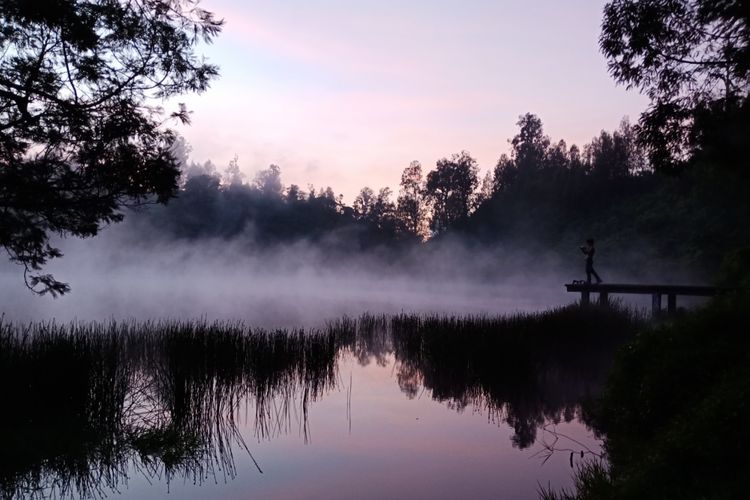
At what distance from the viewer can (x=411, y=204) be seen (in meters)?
86.0

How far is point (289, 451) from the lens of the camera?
6836 millimetres

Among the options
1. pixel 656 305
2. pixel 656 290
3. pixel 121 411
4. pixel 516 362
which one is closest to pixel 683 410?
pixel 516 362

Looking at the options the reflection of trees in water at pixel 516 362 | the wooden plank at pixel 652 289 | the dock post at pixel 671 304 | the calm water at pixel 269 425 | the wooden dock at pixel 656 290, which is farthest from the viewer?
the dock post at pixel 671 304

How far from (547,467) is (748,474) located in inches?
125

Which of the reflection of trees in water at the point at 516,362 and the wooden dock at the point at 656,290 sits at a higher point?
the wooden dock at the point at 656,290

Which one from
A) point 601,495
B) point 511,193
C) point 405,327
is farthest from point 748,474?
point 511,193

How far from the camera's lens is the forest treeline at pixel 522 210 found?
44094 mm

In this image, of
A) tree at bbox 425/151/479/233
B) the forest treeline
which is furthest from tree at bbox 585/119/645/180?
tree at bbox 425/151/479/233

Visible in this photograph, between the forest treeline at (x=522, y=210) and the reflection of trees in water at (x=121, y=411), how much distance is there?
35.8 m

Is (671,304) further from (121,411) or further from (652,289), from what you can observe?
(121,411)

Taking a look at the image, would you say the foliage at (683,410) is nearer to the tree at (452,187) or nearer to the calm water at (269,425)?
the calm water at (269,425)

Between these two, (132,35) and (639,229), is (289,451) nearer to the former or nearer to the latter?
(132,35)

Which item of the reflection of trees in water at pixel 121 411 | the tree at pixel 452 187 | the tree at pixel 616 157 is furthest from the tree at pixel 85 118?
the tree at pixel 452 187

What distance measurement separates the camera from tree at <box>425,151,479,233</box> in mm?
82250
